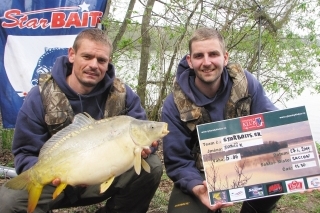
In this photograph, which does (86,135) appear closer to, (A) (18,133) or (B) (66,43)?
(A) (18,133)

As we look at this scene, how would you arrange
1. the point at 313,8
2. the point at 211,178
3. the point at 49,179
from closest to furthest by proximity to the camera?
1. the point at 49,179
2. the point at 211,178
3. the point at 313,8

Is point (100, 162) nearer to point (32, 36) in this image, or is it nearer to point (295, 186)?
point (295, 186)

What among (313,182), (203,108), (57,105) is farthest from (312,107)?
(57,105)

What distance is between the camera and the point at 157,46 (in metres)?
6.35

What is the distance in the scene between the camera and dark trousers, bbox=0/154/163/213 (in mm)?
2816

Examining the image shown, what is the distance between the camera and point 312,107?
9.93 metres

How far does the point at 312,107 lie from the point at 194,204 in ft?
25.2

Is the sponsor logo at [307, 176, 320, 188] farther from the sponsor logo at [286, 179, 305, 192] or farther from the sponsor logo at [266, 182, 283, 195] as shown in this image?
the sponsor logo at [266, 182, 283, 195]

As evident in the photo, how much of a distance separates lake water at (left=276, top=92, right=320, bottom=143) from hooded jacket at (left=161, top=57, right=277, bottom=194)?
453 cm

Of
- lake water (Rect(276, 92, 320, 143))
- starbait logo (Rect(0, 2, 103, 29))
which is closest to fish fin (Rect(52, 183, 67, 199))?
starbait logo (Rect(0, 2, 103, 29))

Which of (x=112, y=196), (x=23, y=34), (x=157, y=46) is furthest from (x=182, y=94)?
(x=157, y=46)

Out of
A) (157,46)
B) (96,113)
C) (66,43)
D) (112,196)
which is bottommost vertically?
(112,196)

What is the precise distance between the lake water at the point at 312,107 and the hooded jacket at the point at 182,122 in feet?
14.9

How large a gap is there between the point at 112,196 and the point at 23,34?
2.03m
